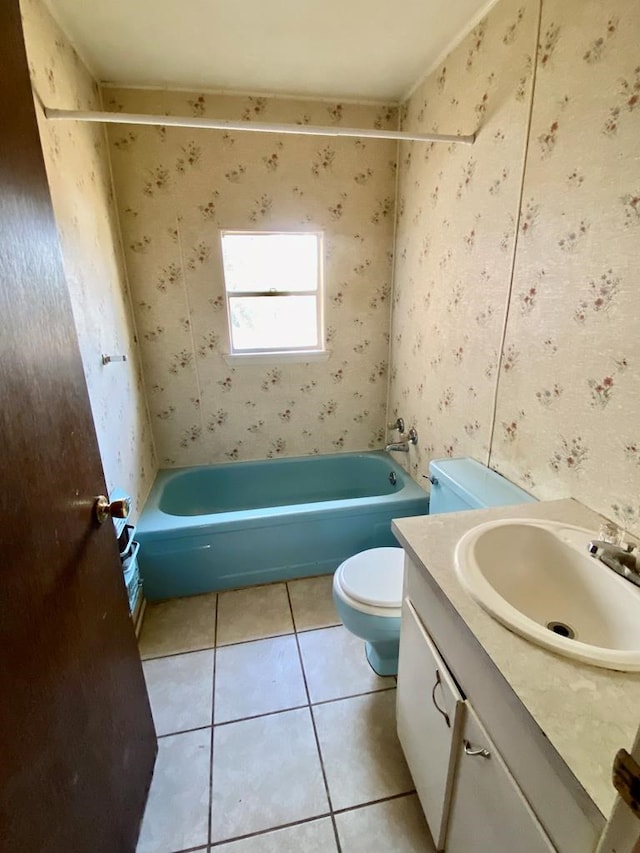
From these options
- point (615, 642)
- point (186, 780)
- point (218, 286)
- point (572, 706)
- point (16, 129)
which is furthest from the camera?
point (218, 286)

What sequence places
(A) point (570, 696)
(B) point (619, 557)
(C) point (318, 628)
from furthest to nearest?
(C) point (318, 628) → (B) point (619, 557) → (A) point (570, 696)

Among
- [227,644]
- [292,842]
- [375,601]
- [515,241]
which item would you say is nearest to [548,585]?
[375,601]

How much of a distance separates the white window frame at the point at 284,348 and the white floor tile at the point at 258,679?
159 centimetres

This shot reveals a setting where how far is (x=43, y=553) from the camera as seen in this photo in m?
0.73

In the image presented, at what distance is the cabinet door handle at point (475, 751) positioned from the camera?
0.75m

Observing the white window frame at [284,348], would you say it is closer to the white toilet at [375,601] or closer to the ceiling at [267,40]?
the ceiling at [267,40]

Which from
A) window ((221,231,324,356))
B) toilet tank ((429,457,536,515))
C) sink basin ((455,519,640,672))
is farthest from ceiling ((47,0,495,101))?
sink basin ((455,519,640,672))

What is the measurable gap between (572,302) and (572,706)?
104 cm

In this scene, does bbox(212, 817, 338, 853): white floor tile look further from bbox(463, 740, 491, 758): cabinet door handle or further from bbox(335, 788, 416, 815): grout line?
bbox(463, 740, 491, 758): cabinet door handle

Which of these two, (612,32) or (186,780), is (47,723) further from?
(612,32)

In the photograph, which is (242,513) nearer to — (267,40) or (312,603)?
(312,603)

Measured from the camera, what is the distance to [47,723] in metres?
0.71

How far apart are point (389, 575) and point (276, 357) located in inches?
60.0

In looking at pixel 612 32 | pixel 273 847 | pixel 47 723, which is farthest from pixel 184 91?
pixel 273 847
